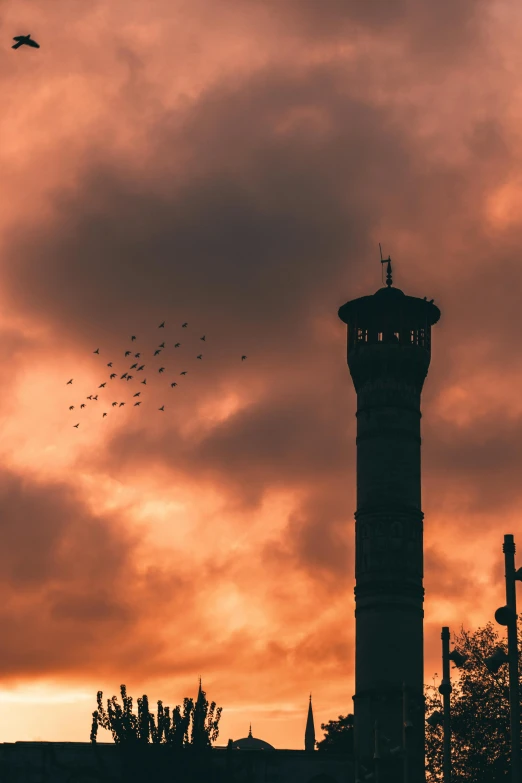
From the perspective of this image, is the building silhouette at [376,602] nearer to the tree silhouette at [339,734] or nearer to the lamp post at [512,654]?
the tree silhouette at [339,734]

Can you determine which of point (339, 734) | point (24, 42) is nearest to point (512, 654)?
point (24, 42)

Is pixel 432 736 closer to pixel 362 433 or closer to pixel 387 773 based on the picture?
pixel 387 773

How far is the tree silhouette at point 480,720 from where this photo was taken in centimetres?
7288

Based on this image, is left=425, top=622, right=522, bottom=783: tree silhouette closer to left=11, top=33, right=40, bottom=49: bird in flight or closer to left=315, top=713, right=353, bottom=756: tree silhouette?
left=315, top=713, right=353, bottom=756: tree silhouette

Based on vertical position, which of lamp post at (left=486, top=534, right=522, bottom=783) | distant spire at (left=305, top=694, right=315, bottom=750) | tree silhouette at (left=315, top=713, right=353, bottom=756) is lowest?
lamp post at (left=486, top=534, right=522, bottom=783)

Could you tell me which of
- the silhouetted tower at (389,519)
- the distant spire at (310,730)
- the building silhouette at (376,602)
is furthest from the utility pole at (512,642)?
the distant spire at (310,730)

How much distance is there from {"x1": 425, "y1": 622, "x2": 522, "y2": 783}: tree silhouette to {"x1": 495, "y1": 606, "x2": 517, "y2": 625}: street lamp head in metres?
43.5

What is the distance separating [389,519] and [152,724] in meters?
16.9

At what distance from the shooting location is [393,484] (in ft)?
249

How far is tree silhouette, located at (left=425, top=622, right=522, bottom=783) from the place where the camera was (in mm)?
72875

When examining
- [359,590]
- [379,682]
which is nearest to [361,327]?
[359,590]

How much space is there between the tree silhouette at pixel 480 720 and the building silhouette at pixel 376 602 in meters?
2.06

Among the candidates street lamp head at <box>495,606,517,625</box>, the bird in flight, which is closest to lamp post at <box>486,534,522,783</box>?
street lamp head at <box>495,606,517,625</box>

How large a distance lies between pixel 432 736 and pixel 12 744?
23449mm
